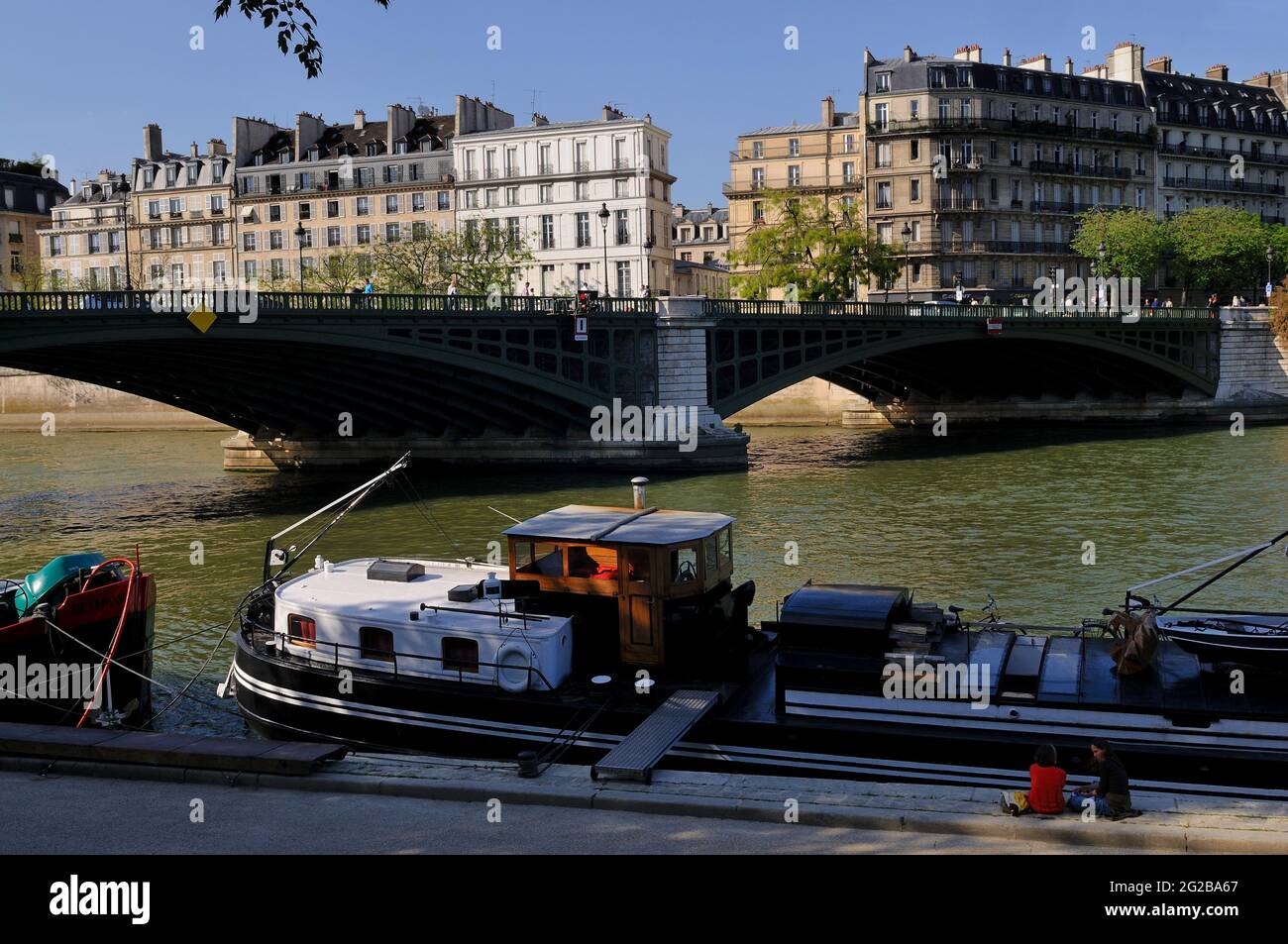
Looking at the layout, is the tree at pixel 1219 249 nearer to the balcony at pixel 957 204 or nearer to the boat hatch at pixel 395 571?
the balcony at pixel 957 204

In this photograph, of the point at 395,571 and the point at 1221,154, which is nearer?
the point at 395,571

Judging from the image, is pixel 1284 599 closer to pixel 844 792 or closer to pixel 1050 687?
pixel 1050 687

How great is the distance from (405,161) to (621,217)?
15222 mm

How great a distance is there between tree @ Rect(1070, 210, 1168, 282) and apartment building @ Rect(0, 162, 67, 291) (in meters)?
73.2

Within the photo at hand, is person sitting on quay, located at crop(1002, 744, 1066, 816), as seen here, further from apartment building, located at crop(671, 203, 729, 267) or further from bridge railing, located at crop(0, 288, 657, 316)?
apartment building, located at crop(671, 203, 729, 267)

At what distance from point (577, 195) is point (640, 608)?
68446 mm

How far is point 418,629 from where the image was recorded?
15.2 metres

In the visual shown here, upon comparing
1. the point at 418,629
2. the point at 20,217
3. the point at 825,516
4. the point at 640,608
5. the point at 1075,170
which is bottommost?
the point at 825,516

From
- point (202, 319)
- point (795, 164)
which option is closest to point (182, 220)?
point (795, 164)

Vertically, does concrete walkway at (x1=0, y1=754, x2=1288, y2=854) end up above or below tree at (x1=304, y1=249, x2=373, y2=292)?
below

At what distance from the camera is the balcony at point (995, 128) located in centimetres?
8175

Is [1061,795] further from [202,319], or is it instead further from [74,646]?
[202,319]

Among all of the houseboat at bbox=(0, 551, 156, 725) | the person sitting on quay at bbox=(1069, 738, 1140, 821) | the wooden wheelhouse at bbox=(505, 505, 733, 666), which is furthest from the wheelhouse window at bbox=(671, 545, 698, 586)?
the houseboat at bbox=(0, 551, 156, 725)

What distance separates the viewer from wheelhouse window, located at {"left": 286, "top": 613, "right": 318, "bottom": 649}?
633 inches
